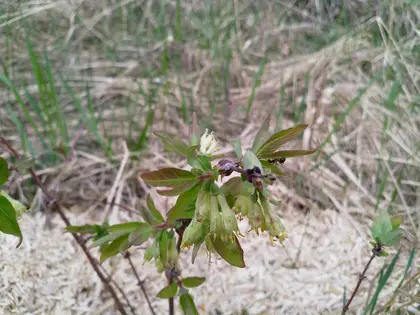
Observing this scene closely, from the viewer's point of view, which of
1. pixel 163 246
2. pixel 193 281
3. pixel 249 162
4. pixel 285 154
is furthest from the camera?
pixel 193 281

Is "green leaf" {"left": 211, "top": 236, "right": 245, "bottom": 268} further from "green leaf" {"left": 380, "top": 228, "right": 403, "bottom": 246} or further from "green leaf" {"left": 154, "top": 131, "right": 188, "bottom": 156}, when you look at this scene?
"green leaf" {"left": 380, "top": 228, "right": 403, "bottom": 246}

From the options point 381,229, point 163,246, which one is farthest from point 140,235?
point 381,229

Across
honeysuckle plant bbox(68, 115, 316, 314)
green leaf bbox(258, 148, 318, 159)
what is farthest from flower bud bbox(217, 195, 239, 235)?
green leaf bbox(258, 148, 318, 159)

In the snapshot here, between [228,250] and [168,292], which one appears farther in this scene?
[168,292]

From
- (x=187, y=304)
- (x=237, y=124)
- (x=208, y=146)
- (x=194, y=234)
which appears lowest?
(x=187, y=304)

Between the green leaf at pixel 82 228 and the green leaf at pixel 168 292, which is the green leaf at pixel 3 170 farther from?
the green leaf at pixel 168 292

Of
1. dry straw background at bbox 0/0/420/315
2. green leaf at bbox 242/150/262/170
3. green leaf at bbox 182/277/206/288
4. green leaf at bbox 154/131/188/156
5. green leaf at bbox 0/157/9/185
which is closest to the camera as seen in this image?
green leaf at bbox 242/150/262/170

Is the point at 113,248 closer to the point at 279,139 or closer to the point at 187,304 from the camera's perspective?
the point at 187,304

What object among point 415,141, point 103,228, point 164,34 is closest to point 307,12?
point 164,34

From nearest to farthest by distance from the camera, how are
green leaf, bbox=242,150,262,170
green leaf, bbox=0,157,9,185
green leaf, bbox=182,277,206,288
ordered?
green leaf, bbox=242,150,262,170 → green leaf, bbox=0,157,9,185 → green leaf, bbox=182,277,206,288
